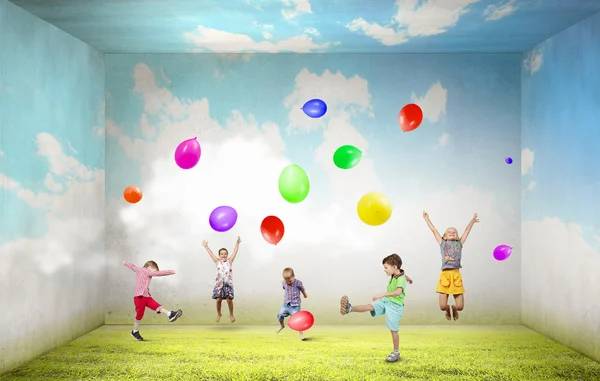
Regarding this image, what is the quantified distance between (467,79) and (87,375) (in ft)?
16.5

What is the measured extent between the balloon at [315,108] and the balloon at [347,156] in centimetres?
48

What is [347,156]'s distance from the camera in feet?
21.4

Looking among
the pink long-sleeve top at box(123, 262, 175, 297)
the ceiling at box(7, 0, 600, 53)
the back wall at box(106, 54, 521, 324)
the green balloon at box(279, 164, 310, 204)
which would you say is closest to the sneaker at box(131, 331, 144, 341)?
the pink long-sleeve top at box(123, 262, 175, 297)

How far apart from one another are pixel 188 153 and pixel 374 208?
1968mm

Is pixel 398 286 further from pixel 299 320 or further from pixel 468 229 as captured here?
pixel 468 229

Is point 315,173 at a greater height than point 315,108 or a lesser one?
lesser

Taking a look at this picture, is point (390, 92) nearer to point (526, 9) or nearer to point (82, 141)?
point (526, 9)

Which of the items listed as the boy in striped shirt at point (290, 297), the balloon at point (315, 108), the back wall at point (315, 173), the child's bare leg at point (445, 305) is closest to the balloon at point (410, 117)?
the back wall at point (315, 173)

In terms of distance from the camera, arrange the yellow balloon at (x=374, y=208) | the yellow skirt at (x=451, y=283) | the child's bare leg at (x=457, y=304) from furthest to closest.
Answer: the yellow skirt at (x=451, y=283) → the child's bare leg at (x=457, y=304) → the yellow balloon at (x=374, y=208)

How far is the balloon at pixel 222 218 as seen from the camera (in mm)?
6445

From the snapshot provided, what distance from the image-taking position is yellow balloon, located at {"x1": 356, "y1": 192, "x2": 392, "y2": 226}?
619 cm

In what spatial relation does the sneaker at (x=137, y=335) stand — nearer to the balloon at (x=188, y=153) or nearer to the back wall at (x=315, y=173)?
the back wall at (x=315, y=173)

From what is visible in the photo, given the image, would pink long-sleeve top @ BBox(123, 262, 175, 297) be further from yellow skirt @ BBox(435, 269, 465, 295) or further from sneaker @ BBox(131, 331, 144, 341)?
yellow skirt @ BBox(435, 269, 465, 295)

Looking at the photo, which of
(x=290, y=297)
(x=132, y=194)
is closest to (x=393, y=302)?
(x=290, y=297)
